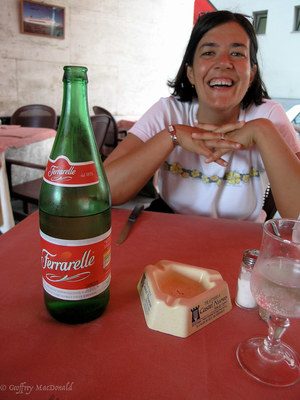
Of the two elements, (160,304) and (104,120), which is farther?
(104,120)

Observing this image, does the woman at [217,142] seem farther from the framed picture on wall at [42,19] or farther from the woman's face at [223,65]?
the framed picture on wall at [42,19]

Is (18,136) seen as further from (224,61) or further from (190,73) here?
(224,61)

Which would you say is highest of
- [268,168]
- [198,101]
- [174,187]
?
[198,101]

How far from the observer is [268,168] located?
1.24 m

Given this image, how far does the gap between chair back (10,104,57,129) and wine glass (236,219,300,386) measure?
3956 mm

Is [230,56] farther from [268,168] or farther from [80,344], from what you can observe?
[80,344]

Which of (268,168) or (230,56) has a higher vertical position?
(230,56)

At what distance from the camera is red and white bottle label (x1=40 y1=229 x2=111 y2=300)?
1.70ft

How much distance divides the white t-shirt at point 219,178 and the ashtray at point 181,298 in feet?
2.57

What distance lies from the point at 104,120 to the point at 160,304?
2.81m

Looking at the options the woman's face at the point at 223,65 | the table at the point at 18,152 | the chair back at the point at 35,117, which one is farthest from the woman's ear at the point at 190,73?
the chair back at the point at 35,117

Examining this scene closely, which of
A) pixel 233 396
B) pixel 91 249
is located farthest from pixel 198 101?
pixel 233 396

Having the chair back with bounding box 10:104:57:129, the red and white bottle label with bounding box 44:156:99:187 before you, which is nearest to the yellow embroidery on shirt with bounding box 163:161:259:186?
the red and white bottle label with bounding box 44:156:99:187

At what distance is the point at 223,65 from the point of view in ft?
4.35
